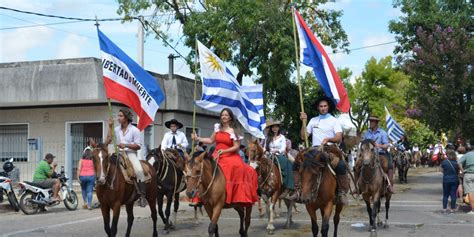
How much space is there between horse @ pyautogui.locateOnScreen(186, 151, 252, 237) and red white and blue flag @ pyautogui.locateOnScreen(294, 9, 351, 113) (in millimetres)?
2851

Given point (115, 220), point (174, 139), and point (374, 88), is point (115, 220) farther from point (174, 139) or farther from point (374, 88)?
point (374, 88)

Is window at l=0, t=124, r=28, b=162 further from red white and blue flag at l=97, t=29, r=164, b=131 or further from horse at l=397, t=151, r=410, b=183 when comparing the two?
horse at l=397, t=151, r=410, b=183

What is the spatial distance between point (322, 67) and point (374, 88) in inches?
1991

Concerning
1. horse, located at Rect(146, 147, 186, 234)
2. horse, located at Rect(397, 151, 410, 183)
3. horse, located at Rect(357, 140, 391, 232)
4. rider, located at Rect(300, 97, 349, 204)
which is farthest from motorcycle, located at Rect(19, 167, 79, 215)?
horse, located at Rect(397, 151, 410, 183)

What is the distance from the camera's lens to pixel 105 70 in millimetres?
11180

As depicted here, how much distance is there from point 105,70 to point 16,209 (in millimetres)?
8245

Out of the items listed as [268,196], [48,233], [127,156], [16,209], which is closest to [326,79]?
[268,196]

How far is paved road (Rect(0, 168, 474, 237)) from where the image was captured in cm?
1265

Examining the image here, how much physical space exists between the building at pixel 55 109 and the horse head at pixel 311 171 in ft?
47.3

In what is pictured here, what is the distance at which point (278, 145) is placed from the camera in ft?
48.0

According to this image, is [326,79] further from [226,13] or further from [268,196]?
[226,13]

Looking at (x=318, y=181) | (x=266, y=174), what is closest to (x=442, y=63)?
(x=266, y=174)

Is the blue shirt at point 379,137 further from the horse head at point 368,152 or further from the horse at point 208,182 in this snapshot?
the horse at point 208,182

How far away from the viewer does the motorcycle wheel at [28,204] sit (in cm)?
1678
